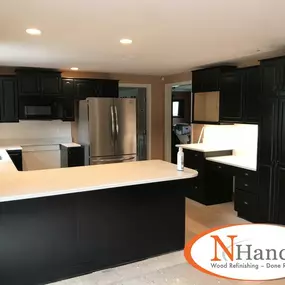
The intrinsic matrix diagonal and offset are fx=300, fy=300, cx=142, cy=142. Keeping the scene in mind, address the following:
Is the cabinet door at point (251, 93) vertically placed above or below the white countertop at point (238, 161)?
above

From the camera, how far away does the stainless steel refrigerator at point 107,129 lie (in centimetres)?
557

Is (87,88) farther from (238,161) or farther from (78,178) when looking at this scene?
(78,178)

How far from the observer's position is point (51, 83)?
18.5ft

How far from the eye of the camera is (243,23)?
8.95 ft

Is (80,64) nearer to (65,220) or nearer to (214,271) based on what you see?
(65,220)

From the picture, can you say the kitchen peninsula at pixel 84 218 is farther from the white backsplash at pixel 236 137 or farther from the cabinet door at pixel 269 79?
the white backsplash at pixel 236 137

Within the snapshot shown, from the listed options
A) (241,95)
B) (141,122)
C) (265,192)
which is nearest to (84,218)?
(265,192)

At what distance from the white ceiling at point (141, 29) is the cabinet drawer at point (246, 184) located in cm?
173

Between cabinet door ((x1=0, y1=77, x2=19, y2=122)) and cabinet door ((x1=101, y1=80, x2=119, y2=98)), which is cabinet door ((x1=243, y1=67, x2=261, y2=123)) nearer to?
cabinet door ((x1=101, y1=80, x2=119, y2=98))

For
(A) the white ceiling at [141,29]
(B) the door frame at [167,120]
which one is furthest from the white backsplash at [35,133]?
(B) the door frame at [167,120]

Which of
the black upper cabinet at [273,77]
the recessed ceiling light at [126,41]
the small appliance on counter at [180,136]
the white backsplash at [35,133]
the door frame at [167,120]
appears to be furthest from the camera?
the small appliance on counter at [180,136]

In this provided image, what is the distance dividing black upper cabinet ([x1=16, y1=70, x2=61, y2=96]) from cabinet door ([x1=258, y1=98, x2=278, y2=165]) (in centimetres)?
371

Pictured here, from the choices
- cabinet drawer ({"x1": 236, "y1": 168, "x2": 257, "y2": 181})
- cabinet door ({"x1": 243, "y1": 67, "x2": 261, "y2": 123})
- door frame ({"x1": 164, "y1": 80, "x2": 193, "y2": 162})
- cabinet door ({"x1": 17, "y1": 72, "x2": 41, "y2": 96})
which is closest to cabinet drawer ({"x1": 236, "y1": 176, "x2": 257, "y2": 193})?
cabinet drawer ({"x1": 236, "y1": 168, "x2": 257, "y2": 181})

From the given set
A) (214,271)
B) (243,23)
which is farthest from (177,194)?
(243,23)
